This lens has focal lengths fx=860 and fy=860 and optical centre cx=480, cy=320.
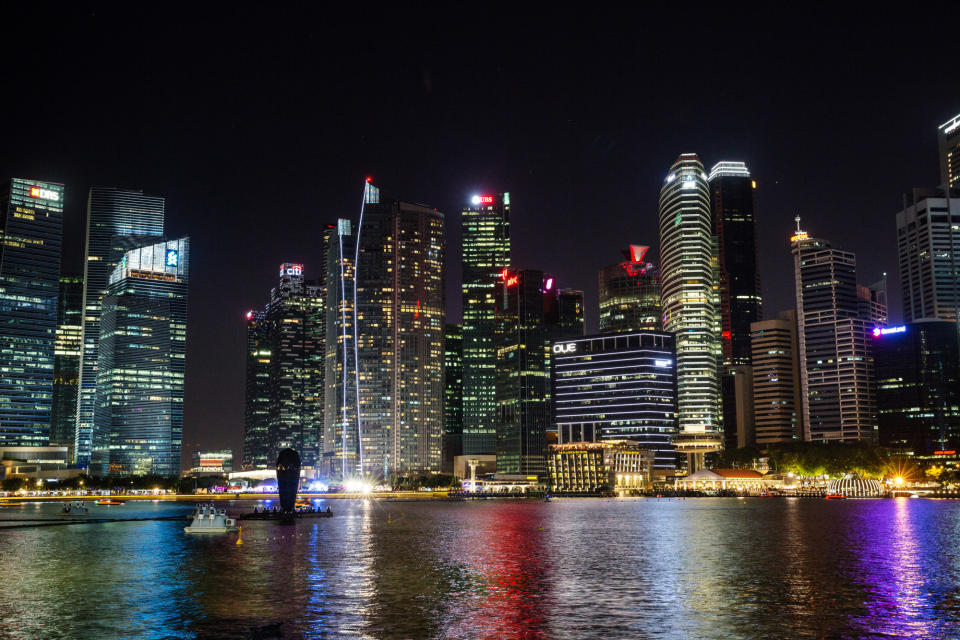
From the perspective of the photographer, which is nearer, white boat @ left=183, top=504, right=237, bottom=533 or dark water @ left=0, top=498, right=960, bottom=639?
dark water @ left=0, top=498, right=960, bottom=639

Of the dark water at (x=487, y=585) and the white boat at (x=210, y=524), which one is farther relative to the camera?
the white boat at (x=210, y=524)

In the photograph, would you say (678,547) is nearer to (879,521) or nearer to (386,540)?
(386,540)

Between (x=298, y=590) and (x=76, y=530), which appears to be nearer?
(x=298, y=590)

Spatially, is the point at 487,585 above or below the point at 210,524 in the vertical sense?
above

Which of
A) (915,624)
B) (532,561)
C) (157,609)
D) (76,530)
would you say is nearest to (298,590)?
(157,609)

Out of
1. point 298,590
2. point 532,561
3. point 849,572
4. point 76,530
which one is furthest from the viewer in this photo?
point 76,530

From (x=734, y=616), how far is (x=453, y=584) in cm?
2173

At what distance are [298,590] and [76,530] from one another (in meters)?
83.6

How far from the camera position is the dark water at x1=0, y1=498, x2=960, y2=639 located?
4528 centimetres

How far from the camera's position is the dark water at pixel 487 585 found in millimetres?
45281

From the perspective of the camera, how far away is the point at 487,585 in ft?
203

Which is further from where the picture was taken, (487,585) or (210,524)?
(210,524)

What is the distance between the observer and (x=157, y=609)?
51.4 m

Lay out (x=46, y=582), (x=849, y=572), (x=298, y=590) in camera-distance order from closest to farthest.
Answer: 1. (x=298, y=590)
2. (x=46, y=582)
3. (x=849, y=572)
